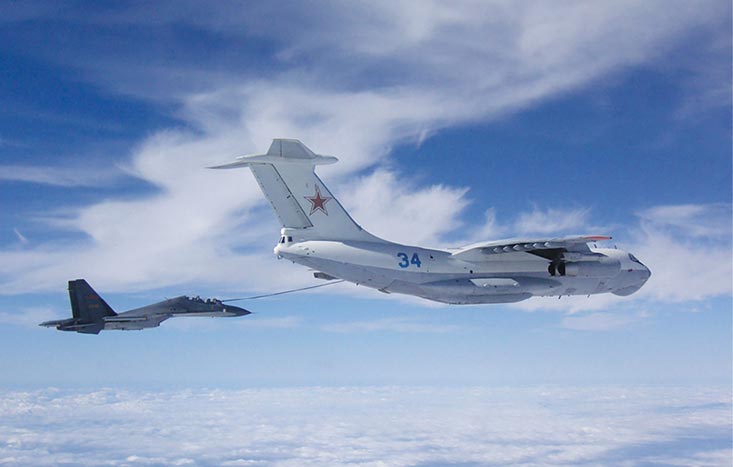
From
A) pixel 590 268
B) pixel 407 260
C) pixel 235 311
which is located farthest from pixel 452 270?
pixel 235 311

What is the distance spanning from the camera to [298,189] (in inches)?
752

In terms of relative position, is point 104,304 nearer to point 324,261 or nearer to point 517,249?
point 324,261

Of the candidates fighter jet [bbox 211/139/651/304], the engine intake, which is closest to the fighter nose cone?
fighter jet [bbox 211/139/651/304]

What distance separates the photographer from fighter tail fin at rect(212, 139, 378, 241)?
61.5ft

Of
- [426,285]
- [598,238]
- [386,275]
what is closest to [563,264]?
[598,238]

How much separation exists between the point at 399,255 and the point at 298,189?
3.62 m

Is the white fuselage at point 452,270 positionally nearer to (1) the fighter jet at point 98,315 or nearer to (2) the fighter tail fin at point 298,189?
(2) the fighter tail fin at point 298,189

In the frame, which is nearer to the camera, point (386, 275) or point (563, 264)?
point (386, 275)

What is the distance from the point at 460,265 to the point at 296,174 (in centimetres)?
594

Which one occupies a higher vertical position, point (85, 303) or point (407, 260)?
point (407, 260)

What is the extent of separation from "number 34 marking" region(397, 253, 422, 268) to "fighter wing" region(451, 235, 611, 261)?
148cm

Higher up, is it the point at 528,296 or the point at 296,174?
the point at 296,174

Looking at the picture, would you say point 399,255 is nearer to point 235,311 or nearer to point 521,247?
point 521,247

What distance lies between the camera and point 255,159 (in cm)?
1856
